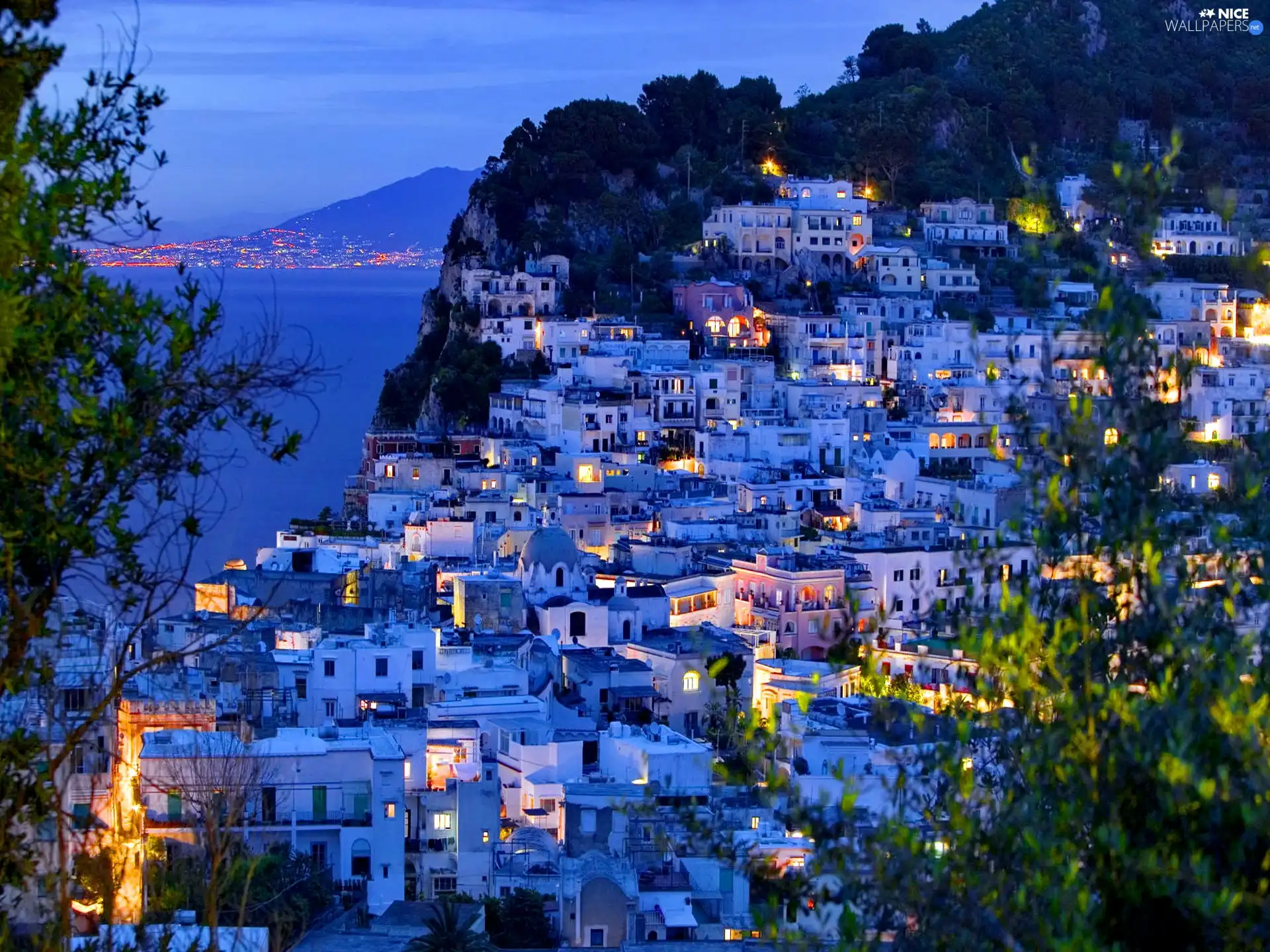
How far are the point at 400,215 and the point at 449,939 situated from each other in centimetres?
9611

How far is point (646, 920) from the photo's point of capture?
13.4 m

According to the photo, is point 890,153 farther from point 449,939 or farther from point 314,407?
point 314,407

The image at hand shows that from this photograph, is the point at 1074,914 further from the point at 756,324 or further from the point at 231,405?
the point at 756,324

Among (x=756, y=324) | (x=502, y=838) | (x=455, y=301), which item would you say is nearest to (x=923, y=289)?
(x=756, y=324)

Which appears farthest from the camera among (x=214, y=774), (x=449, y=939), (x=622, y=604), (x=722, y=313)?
(x=722, y=313)

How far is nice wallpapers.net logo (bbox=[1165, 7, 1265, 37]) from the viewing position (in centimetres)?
6494

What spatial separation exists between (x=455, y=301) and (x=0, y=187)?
113 ft

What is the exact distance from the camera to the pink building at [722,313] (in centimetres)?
3656

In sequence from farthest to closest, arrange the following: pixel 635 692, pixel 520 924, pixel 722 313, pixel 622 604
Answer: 1. pixel 722 313
2. pixel 622 604
3. pixel 635 692
4. pixel 520 924

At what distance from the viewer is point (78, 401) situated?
14.6ft

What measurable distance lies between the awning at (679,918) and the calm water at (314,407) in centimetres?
364

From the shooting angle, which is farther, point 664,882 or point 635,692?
point 635,692

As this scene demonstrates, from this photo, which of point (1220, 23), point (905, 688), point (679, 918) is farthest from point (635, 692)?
point (1220, 23)

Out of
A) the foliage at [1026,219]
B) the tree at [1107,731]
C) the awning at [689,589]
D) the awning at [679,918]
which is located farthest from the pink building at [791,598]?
the tree at [1107,731]
